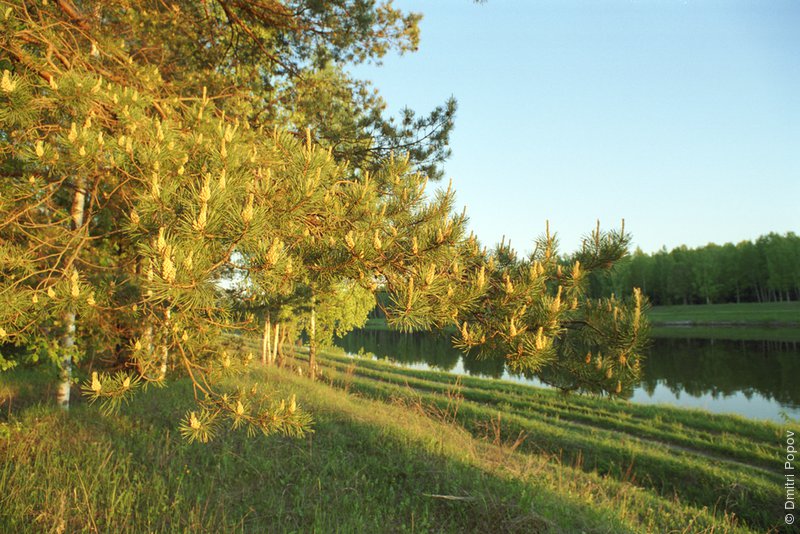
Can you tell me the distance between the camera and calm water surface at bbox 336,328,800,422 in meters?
16.6

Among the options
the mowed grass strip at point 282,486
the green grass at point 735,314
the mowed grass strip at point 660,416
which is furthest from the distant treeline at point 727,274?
the mowed grass strip at point 282,486

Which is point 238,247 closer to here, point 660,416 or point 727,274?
point 660,416

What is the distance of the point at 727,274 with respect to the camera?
206ft

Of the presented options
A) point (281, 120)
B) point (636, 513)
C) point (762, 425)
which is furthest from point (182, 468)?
point (762, 425)

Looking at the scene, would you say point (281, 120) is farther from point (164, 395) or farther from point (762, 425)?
point (762, 425)

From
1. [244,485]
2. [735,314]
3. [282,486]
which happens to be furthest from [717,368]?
[735,314]

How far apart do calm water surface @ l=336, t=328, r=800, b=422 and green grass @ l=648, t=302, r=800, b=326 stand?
865 cm

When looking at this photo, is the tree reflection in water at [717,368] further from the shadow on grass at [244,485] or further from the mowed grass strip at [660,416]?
the shadow on grass at [244,485]

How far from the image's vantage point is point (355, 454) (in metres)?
6.28

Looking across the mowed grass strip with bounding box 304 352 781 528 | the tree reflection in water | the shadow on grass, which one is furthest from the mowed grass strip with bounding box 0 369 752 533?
the tree reflection in water

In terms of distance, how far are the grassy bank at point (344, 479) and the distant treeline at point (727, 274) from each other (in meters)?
48.0

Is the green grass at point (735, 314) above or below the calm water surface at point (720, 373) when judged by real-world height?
above

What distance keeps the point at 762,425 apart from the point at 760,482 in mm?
4317

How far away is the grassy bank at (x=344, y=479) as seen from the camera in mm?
4309
